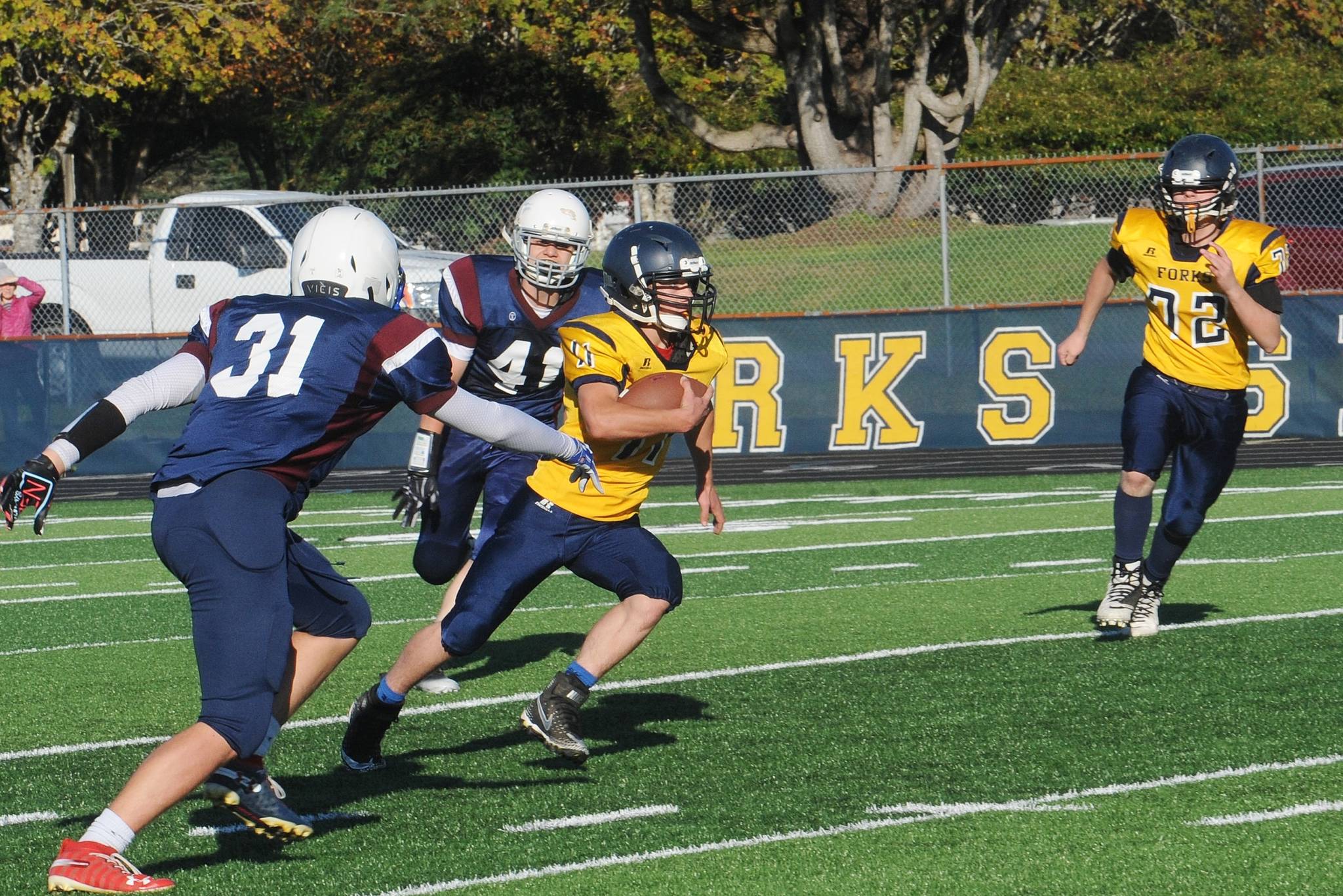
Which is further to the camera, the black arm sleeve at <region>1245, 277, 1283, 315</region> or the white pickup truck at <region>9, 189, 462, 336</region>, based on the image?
the white pickup truck at <region>9, 189, 462, 336</region>

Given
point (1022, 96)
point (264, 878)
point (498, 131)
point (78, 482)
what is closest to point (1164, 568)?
point (264, 878)

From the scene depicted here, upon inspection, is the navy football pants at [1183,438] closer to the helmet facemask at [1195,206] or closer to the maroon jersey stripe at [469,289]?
the helmet facemask at [1195,206]

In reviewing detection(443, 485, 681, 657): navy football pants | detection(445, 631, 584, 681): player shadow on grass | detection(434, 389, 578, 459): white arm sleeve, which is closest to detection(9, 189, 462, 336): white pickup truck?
detection(445, 631, 584, 681): player shadow on grass

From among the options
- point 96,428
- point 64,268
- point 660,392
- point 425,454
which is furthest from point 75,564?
point 96,428

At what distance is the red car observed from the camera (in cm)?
1580

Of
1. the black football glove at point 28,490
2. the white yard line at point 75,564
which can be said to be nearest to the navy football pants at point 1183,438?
the black football glove at point 28,490

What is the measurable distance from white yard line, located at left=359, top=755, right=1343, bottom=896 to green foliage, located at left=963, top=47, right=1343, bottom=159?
25.6 meters

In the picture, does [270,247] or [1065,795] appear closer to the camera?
[1065,795]

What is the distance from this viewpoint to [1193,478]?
6938 mm

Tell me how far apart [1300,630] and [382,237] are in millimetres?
4331

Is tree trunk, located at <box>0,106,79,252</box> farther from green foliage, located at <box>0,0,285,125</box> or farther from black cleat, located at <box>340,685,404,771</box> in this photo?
black cleat, located at <box>340,685,404,771</box>

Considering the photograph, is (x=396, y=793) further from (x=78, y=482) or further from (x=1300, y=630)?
(x=78, y=482)

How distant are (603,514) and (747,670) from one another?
1.84 meters

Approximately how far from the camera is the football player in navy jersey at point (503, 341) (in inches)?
252
